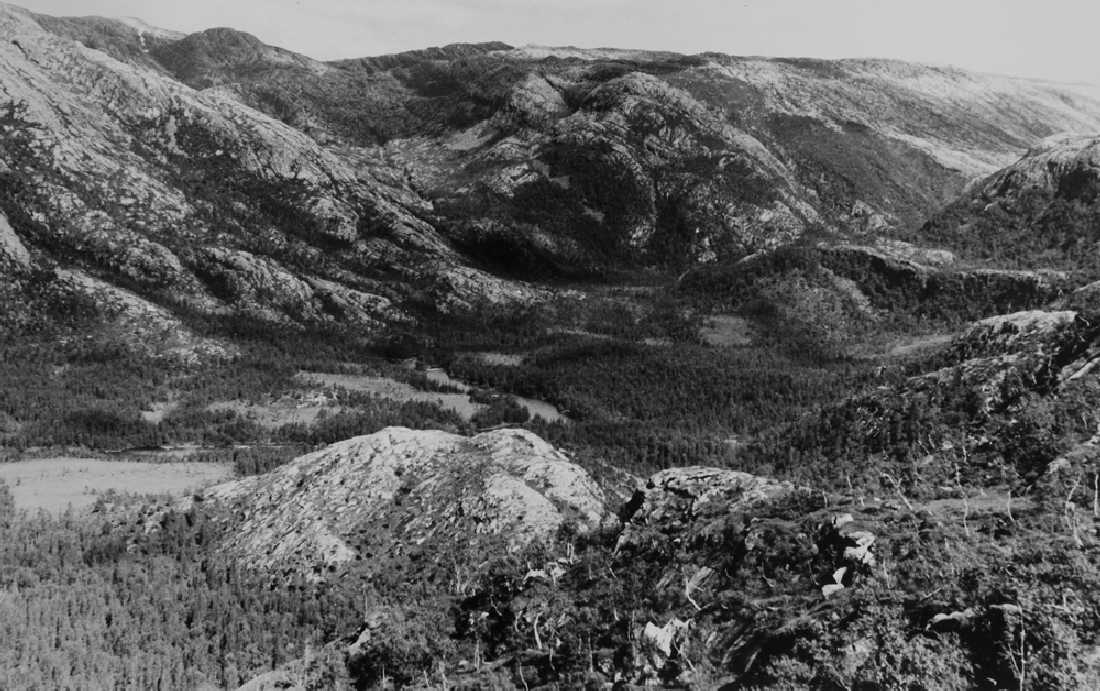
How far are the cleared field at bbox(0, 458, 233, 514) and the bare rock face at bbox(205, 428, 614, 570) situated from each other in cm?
5154

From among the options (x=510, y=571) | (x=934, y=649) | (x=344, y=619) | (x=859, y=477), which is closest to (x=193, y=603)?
(x=344, y=619)

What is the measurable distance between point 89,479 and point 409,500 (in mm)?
103207

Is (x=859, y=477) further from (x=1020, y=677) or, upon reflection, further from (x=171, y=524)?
(x=171, y=524)

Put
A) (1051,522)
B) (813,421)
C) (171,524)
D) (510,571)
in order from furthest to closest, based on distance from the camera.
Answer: (813,421)
(171,524)
(510,571)
(1051,522)

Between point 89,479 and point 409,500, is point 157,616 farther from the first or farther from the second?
point 89,479

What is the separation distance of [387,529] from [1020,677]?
8108 centimetres

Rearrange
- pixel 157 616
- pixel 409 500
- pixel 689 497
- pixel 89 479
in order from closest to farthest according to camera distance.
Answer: pixel 689 497 < pixel 157 616 < pixel 409 500 < pixel 89 479

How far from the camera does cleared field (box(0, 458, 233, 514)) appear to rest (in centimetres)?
→ 15038

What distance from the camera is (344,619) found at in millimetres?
89125

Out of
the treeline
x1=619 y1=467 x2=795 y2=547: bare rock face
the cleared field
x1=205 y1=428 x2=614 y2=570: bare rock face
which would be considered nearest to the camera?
x1=619 y1=467 x2=795 y2=547: bare rock face

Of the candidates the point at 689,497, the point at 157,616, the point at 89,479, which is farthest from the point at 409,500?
the point at 89,479

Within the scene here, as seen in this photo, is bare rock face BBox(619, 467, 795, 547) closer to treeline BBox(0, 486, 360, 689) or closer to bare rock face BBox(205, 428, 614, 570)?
bare rock face BBox(205, 428, 614, 570)

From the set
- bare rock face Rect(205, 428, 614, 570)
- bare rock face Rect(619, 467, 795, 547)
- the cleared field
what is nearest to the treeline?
bare rock face Rect(205, 428, 614, 570)

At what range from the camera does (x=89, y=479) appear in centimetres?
16650
